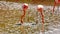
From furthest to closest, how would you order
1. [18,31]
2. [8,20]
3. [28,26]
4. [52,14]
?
[52,14], [8,20], [28,26], [18,31]

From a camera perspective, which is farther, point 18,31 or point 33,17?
point 33,17

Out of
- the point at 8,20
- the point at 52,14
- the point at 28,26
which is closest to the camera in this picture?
the point at 28,26

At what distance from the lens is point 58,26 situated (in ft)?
12.7

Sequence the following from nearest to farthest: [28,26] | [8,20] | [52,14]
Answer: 1. [28,26]
2. [8,20]
3. [52,14]

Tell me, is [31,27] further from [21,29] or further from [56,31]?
[56,31]

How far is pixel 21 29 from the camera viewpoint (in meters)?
3.58

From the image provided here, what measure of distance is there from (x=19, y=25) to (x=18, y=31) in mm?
315

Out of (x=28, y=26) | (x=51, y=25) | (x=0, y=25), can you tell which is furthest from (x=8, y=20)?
(x=51, y=25)

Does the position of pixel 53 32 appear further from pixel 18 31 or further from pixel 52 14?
pixel 52 14

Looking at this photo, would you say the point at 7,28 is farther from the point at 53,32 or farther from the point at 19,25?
the point at 53,32

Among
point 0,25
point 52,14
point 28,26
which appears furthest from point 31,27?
point 52,14

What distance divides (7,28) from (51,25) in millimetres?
803

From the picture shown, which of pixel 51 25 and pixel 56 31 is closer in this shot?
pixel 56 31

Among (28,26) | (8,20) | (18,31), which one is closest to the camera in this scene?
(18,31)
